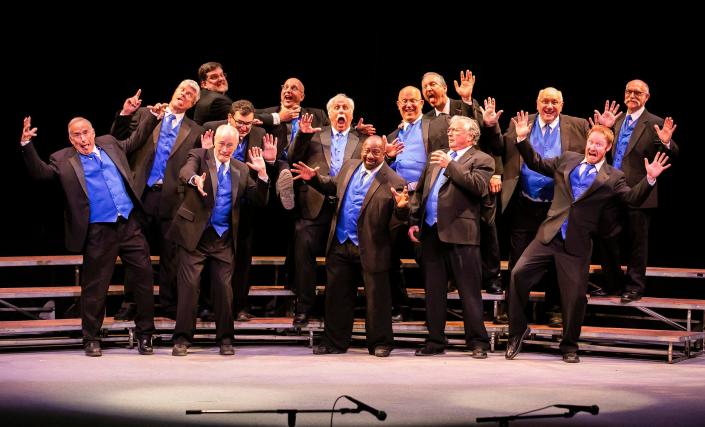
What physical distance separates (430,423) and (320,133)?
3.21 meters

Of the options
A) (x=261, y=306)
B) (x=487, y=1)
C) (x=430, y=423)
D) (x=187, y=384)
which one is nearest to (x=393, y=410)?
(x=430, y=423)

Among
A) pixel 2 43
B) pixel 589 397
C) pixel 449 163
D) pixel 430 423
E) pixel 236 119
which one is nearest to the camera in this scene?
pixel 430 423

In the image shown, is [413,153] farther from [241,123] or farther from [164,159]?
[164,159]

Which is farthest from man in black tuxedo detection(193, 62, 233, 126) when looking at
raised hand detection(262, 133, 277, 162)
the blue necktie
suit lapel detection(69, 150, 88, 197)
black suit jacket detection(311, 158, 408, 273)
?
the blue necktie

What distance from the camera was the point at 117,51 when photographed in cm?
936

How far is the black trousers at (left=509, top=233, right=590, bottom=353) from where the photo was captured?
741 centimetres

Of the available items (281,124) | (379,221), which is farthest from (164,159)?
(379,221)

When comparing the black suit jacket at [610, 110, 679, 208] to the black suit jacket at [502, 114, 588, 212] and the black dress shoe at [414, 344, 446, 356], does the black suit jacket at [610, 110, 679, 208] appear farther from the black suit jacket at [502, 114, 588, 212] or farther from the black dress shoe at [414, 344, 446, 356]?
the black dress shoe at [414, 344, 446, 356]

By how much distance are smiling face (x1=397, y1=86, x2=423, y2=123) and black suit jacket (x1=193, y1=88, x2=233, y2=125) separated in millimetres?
1299

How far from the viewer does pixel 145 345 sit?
24.8ft

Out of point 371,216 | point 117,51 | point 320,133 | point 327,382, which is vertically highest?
point 117,51

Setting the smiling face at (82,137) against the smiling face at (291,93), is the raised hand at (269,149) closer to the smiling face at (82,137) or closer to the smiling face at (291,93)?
the smiling face at (291,93)

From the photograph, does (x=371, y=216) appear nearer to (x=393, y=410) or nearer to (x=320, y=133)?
(x=320, y=133)

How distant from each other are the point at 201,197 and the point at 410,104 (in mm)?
1663
